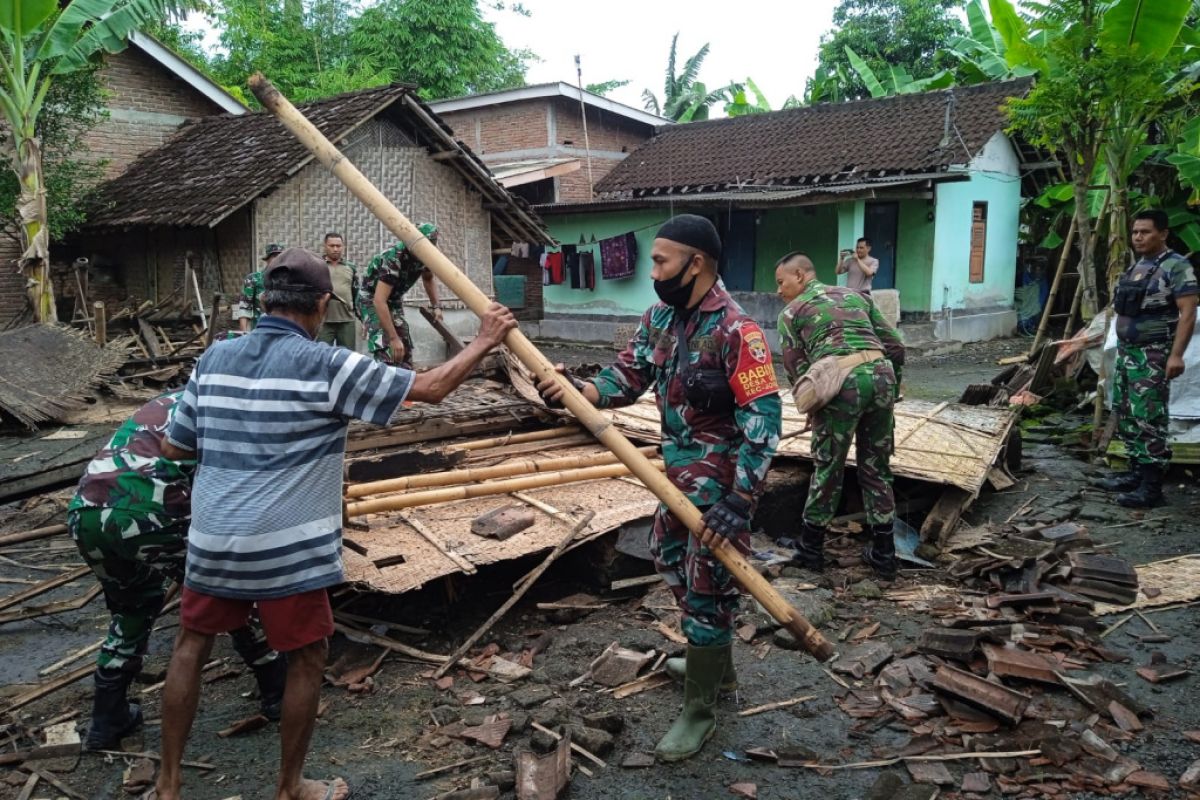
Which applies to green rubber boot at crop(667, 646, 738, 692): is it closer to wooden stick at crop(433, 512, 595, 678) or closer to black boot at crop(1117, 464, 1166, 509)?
wooden stick at crop(433, 512, 595, 678)

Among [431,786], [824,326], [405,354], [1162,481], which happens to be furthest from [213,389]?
[1162,481]

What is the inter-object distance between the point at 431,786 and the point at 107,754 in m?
1.39

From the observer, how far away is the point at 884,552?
5.62 metres

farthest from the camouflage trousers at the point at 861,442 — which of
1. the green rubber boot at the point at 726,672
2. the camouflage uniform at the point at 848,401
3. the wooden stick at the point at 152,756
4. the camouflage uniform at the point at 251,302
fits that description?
the camouflage uniform at the point at 251,302

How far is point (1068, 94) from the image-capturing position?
27.8 feet

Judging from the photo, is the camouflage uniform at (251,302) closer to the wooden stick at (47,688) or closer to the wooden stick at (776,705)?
the wooden stick at (47,688)

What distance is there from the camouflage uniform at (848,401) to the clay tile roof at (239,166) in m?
8.85

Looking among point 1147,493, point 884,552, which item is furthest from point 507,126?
point 884,552

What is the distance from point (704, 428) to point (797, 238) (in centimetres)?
1537

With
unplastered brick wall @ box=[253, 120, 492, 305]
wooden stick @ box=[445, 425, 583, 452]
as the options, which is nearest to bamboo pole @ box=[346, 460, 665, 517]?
wooden stick @ box=[445, 425, 583, 452]

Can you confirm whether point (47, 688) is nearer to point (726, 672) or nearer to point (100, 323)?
point (726, 672)

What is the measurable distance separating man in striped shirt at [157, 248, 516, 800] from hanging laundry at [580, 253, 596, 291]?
16945 mm

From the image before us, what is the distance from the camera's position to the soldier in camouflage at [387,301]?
8.03 m

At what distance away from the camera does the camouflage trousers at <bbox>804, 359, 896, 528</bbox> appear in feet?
17.8
